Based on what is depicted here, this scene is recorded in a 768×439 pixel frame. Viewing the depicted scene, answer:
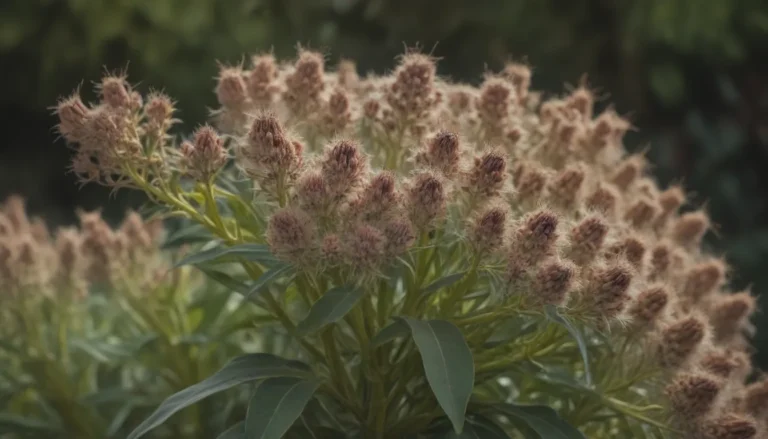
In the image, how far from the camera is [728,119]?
8.81 ft

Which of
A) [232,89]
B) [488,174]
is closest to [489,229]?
[488,174]

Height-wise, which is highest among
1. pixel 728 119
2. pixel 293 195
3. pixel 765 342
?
pixel 728 119

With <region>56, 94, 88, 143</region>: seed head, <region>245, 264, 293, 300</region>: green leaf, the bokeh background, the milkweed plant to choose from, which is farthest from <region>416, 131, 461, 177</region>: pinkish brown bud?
the bokeh background

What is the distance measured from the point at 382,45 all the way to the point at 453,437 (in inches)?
73.5

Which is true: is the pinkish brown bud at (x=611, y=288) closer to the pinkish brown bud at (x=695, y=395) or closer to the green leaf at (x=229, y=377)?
the pinkish brown bud at (x=695, y=395)

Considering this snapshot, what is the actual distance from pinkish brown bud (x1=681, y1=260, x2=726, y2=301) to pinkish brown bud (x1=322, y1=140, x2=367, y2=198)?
35cm

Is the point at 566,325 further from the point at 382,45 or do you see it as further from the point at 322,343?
the point at 382,45

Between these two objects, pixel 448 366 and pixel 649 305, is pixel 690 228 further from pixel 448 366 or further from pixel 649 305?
pixel 448 366

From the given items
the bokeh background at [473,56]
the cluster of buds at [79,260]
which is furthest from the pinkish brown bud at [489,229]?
the bokeh background at [473,56]

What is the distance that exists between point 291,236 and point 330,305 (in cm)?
5

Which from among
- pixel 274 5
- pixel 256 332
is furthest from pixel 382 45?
pixel 256 332

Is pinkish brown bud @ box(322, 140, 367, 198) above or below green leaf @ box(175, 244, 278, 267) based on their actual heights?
Result: above

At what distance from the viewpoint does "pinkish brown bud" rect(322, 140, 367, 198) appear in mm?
603

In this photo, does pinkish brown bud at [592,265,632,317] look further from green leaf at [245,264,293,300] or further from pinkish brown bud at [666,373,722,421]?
green leaf at [245,264,293,300]
